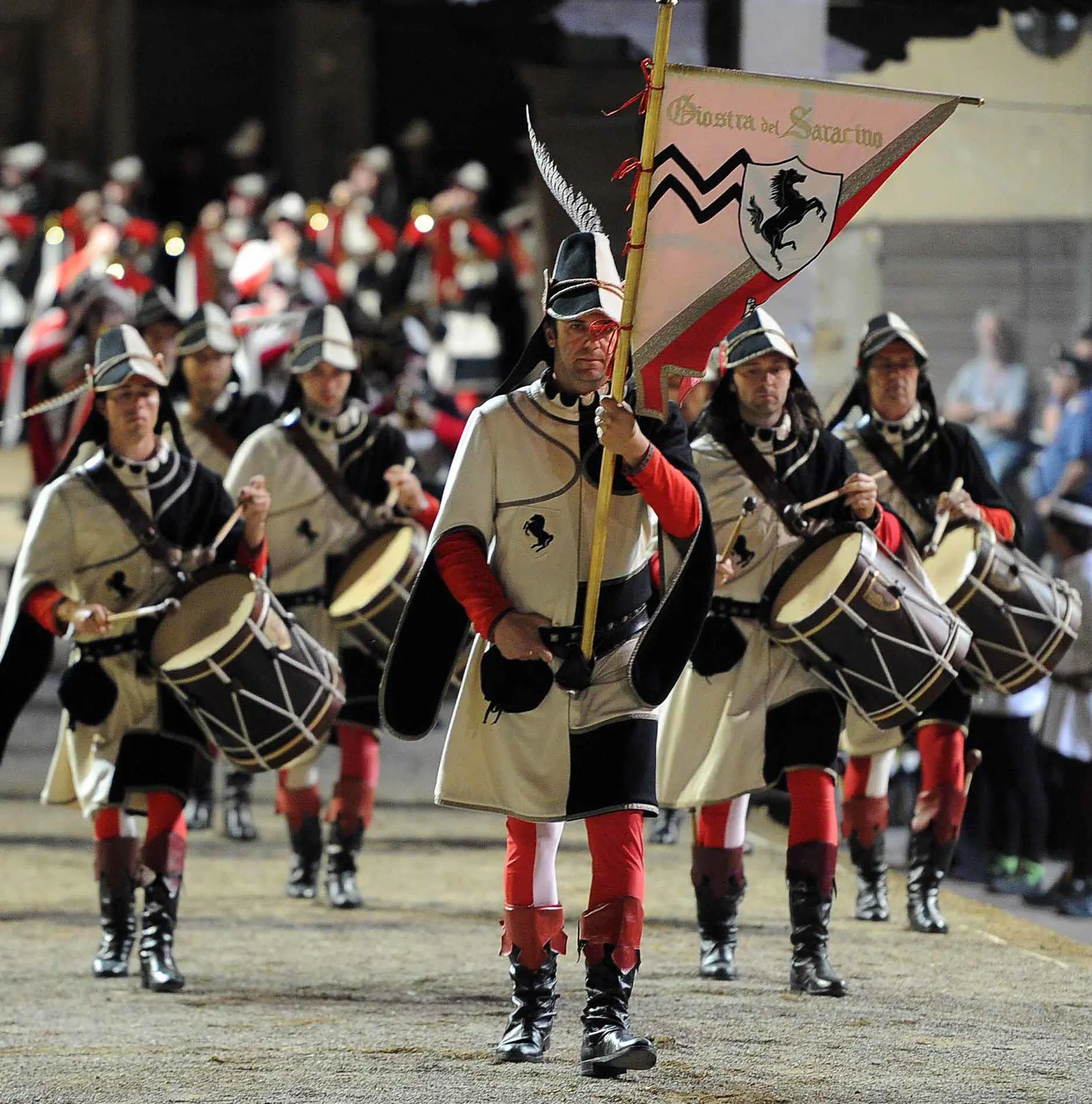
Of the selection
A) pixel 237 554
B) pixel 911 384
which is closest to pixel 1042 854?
pixel 911 384

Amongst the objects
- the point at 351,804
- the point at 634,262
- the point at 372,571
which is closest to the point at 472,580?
the point at 634,262

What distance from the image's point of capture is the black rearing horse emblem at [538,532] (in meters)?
5.64

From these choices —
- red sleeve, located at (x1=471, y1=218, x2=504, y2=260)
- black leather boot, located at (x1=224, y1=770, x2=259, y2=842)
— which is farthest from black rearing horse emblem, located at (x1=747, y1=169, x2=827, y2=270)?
red sleeve, located at (x1=471, y1=218, x2=504, y2=260)

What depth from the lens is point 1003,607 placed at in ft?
25.0

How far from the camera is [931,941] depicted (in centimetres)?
775

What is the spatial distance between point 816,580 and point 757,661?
0.35 m

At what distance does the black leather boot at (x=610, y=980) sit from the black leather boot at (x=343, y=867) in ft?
9.93

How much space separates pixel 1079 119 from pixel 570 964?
19.3 ft

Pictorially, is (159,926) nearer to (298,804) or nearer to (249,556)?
(249,556)

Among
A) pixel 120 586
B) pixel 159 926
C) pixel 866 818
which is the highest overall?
pixel 120 586

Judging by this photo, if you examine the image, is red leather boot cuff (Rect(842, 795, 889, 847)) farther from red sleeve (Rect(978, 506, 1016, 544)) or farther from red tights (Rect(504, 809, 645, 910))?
red tights (Rect(504, 809, 645, 910))

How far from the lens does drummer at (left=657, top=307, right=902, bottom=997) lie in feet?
22.4

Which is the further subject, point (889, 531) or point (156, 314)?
point (156, 314)

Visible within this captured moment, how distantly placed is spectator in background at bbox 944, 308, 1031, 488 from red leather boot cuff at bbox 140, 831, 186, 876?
220 inches
